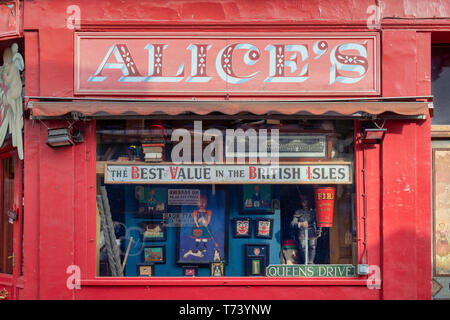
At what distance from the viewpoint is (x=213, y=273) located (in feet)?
19.1

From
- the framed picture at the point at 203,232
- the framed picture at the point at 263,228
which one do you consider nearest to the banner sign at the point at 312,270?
the framed picture at the point at 263,228

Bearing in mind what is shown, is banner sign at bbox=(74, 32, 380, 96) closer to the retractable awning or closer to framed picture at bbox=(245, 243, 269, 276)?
the retractable awning

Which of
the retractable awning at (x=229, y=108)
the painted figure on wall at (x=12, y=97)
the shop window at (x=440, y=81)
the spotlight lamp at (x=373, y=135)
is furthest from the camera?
the shop window at (x=440, y=81)

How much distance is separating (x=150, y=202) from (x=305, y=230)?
2188mm

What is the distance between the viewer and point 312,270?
5.75 metres

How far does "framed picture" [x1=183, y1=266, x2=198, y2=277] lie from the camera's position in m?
5.84

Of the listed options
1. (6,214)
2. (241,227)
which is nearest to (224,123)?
(241,227)

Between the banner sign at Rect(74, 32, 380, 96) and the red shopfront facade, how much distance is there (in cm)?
1

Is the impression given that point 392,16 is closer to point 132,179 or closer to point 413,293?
point 413,293

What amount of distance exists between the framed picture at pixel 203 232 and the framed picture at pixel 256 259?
32cm

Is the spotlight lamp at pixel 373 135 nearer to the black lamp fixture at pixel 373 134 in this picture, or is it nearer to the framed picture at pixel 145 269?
the black lamp fixture at pixel 373 134

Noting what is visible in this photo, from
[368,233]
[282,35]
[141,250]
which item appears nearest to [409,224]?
[368,233]

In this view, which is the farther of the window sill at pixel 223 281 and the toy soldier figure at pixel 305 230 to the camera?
the toy soldier figure at pixel 305 230

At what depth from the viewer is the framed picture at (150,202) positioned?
19.3 feet
